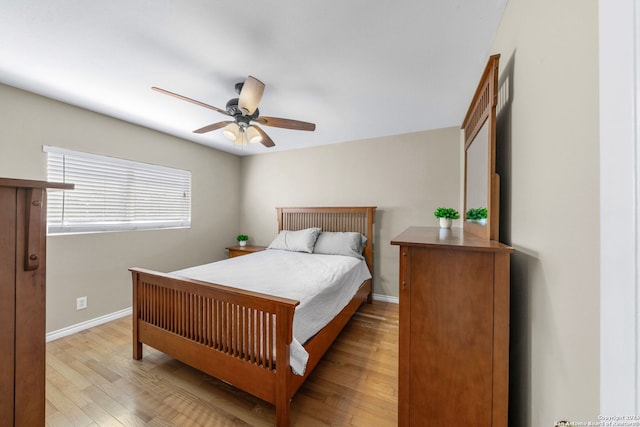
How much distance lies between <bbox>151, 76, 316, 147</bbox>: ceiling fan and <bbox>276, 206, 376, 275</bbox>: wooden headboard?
1494mm

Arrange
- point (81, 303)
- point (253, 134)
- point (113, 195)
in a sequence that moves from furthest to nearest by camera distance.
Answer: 1. point (113, 195)
2. point (81, 303)
3. point (253, 134)

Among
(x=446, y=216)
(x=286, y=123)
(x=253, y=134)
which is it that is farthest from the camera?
(x=253, y=134)

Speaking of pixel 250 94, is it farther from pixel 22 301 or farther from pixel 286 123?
pixel 22 301

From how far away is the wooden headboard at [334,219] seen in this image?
10.4 ft

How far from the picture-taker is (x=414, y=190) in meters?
3.07

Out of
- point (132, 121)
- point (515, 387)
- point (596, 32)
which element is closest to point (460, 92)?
point (596, 32)

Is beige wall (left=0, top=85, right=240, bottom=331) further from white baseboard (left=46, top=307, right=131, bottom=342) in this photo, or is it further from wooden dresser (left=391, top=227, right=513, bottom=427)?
wooden dresser (left=391, top=227, right=513, bottom=427)

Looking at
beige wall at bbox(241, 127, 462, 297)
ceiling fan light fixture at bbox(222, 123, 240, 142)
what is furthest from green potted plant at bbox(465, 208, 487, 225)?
ceiling fan light fixture at bbox(222, 123, 240, 142)

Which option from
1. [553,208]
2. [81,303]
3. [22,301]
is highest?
[553,208]

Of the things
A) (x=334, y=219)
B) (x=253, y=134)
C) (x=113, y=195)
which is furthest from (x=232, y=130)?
(x=334, y=219)

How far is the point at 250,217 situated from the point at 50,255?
2457mm

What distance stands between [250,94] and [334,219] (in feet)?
7.10

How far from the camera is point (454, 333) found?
3.31 feet

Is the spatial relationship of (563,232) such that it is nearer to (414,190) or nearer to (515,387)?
(515,387)
